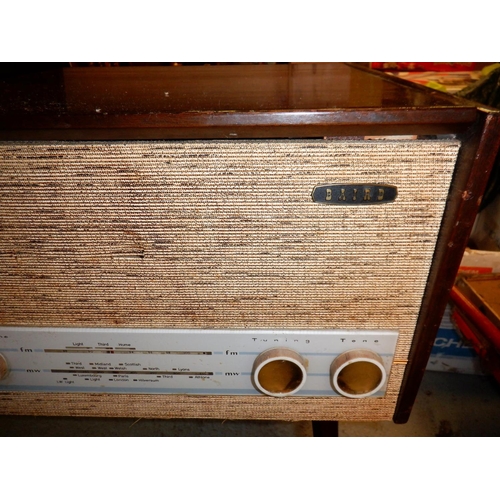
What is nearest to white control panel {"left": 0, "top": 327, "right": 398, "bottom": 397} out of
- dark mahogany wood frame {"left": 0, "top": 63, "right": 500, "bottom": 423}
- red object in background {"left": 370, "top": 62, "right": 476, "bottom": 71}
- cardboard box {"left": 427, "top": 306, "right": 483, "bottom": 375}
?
dark mahogany wood frame {"left": 0, "top": 63, "right": 500, "bottom": 423}

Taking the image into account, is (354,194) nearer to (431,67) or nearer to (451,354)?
(451,354)

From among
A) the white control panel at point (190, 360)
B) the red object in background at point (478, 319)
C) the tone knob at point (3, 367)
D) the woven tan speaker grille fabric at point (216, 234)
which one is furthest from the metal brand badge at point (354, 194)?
the red object in background at point (478, 319)

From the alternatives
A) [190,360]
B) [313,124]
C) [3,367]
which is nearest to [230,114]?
[313,124]

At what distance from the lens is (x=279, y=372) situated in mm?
474

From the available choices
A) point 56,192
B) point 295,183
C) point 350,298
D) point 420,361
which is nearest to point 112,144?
point 56,192

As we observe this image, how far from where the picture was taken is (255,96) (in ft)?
1.49

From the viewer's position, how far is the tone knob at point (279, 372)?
0.46 metres

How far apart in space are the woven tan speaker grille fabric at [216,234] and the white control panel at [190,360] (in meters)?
0.02

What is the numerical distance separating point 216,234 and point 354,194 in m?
0.15

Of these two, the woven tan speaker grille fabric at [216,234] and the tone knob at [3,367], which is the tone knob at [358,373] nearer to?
the woven tan speaker grille fabric at [216,234]

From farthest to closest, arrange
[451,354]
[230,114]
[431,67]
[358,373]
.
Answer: [431,67], [451,354], [358,373], [230,114]

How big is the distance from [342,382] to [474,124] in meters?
0.32

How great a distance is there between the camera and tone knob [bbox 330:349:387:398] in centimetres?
46

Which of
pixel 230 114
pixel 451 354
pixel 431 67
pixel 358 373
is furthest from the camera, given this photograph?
pixel 431 67
